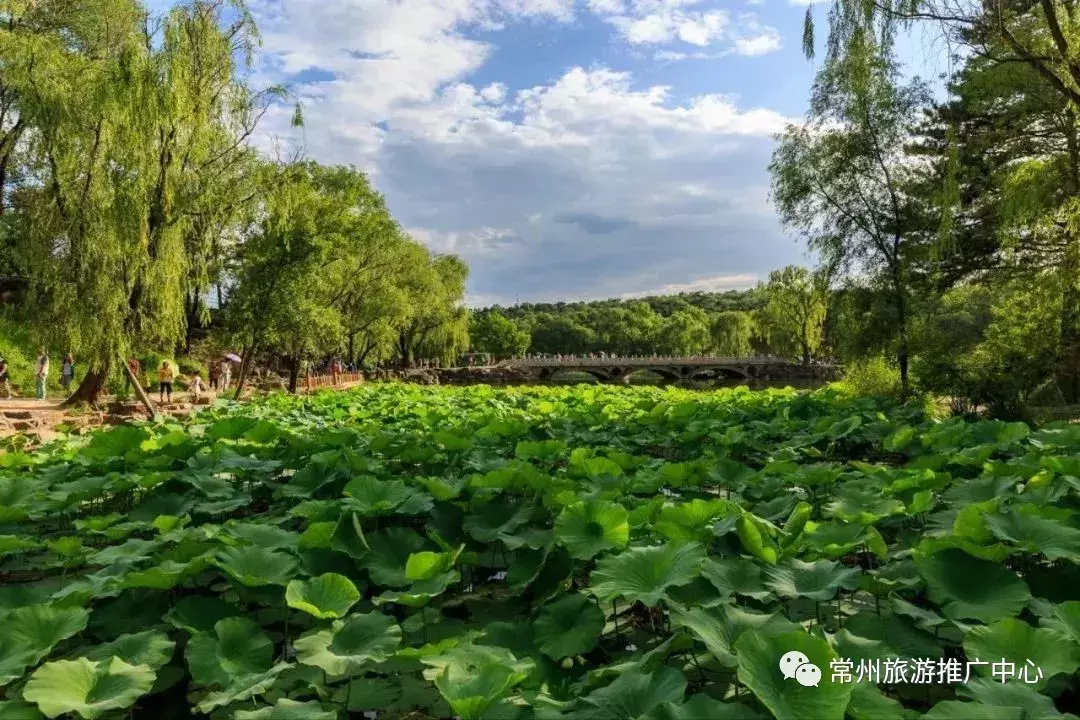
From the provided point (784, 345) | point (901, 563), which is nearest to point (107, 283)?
point (901, 563)

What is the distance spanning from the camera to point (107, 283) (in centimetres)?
933

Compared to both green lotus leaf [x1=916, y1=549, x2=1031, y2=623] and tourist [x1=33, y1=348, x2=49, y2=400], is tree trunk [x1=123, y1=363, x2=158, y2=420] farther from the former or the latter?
green lotus leaf [x1=916, y1=549, x2=1031, y2=623]

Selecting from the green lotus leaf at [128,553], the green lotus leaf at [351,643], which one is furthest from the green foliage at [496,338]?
the green lotus leaf at [351,643]

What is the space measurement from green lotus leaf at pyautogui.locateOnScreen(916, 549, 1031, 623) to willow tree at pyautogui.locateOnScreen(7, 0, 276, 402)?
34.0ft

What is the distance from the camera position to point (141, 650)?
5.82 ft

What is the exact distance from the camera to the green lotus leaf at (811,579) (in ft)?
6.17

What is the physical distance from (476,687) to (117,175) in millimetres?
10599

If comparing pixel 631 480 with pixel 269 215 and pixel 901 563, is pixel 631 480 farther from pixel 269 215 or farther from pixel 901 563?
pixel 269 215

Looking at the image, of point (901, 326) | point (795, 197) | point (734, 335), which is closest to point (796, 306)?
point (795, 197)

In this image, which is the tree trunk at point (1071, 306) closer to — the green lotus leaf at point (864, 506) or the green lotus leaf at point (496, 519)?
the green lotus leaf at point (864, 506)

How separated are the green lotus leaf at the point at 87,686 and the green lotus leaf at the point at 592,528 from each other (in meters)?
1.22

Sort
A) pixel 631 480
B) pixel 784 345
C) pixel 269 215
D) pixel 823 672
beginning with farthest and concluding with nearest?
pixel 784 345
pixel 269 215
pixel 631 480
pixel 823 672

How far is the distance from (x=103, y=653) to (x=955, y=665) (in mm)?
2267

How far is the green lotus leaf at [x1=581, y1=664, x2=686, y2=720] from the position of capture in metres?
1.41
